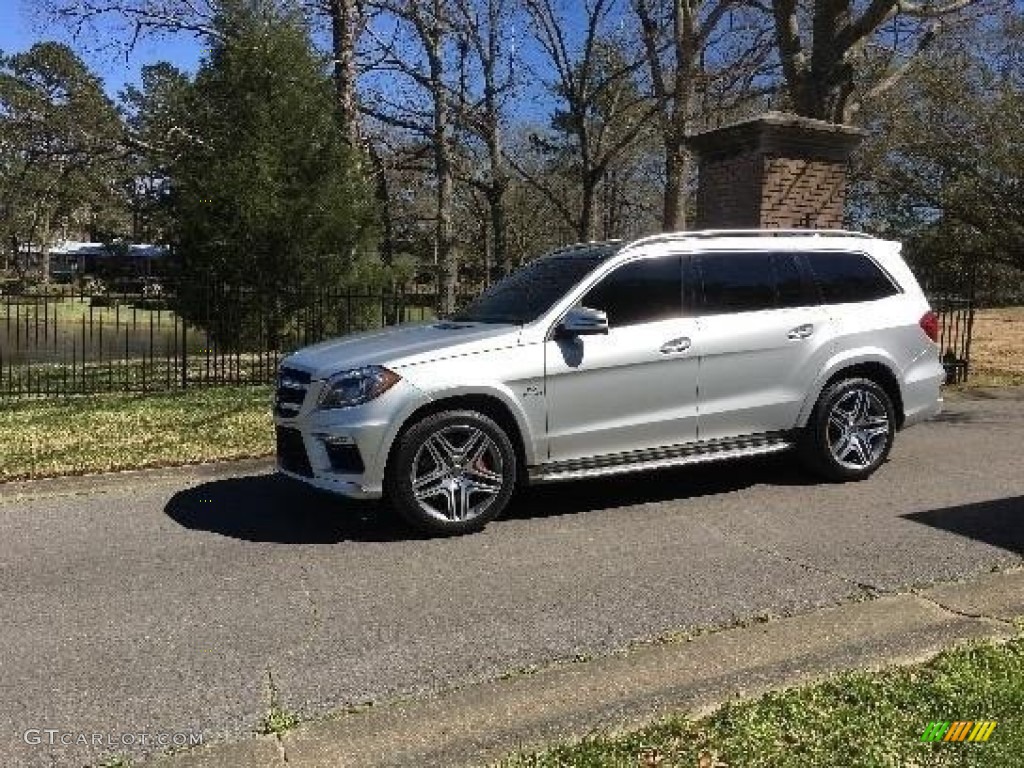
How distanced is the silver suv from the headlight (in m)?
0.01

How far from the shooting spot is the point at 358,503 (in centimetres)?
652

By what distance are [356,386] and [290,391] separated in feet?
1.93

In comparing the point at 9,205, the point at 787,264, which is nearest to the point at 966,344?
the point at 787,264

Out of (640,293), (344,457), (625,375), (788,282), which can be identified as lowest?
(344,457)

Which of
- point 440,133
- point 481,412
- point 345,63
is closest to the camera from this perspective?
point 481,412

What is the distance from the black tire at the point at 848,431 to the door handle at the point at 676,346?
122 centimetres

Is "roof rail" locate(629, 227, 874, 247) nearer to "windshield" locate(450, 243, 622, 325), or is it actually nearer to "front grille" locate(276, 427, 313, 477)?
"windshield" locate(450, 243, 622, 325)

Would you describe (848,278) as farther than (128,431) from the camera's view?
No

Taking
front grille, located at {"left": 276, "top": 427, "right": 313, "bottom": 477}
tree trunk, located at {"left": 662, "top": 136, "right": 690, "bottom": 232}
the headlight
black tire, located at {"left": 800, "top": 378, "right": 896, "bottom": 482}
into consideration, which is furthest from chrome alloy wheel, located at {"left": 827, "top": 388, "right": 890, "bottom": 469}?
tree trunk, located at {"left": 662, "top": 136, "right": 690, "bottom": 232}

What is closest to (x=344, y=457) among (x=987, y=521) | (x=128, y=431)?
(x=987, y=521)

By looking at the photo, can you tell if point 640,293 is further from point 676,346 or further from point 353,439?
point 353,439

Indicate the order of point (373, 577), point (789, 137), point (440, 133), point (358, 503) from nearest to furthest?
point (373, 577), point (358, 503), point (789, 137), point (440, 133)

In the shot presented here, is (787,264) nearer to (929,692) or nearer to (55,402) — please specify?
(929,692)

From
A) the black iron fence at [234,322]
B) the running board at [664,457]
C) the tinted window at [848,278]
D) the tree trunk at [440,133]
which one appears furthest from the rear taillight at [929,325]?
the tree trunk at [440,133]
